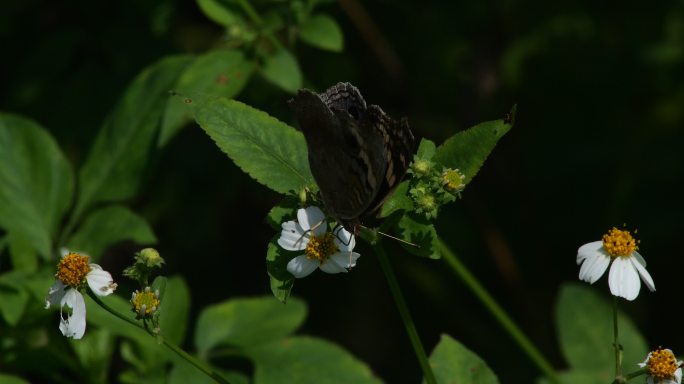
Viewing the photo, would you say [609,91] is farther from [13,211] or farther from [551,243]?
[13,211]

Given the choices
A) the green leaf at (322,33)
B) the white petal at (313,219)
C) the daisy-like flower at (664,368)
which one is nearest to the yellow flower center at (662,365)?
the daisy-like flower at (664,368)

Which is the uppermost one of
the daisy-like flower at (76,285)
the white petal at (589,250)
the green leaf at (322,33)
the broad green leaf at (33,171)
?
the white petal at (589,250)

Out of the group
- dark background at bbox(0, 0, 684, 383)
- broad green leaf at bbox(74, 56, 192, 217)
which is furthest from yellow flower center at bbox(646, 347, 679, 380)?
dark background at bbox(0, 0, 684, 383)

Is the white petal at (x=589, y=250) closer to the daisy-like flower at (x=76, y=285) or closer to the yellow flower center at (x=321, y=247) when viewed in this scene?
the yellow flower center at (x=321, y=247)

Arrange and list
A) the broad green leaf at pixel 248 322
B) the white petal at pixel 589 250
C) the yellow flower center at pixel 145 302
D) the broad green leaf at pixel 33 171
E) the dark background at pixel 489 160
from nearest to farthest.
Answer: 1. the yellow flower center at pixel 145 302
2. the white petal at pixel 589 250
3. the broad green leaf at pixel 248 322
4. the broad green leaf at pixel 33 171
5. the dark background at pixel 489 160

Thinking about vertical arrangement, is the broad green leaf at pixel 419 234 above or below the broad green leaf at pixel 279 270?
above

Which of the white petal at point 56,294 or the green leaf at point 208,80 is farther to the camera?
the green leaf at point 208,80

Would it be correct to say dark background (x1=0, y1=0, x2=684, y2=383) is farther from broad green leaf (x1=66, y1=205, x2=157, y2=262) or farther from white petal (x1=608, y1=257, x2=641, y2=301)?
white petal (x1=608, y1=257, x2=641, y2=301)

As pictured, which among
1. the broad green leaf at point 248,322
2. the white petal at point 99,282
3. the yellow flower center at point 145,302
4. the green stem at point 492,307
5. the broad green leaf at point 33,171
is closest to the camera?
the yellow flower center at point 145,302
